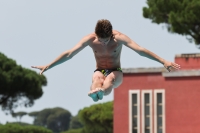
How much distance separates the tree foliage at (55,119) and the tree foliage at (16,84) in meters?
106

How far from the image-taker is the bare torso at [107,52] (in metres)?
17.0

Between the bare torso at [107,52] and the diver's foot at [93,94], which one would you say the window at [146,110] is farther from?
the diver's foot at [93,94]

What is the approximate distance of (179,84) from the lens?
57719 mm

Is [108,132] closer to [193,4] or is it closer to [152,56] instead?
[193,4]

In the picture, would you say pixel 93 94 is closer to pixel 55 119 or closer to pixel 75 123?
pixel 75 123

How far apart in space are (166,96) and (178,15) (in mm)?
8883

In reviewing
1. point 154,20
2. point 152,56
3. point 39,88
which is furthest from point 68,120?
point 152,56

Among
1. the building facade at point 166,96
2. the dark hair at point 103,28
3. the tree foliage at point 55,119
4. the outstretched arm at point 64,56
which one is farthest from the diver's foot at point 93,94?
the tree foliage at point 55,119

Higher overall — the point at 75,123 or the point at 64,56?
the point at 75,123

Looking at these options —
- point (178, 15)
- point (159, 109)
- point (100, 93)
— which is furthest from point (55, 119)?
point (100, 93)

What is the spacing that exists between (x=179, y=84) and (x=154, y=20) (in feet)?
35.8

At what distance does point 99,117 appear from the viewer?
3807 inches

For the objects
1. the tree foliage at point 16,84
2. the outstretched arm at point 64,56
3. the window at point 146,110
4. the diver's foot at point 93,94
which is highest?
the tree foliage at point 16,84

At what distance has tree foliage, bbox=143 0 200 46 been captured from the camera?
65000mm
